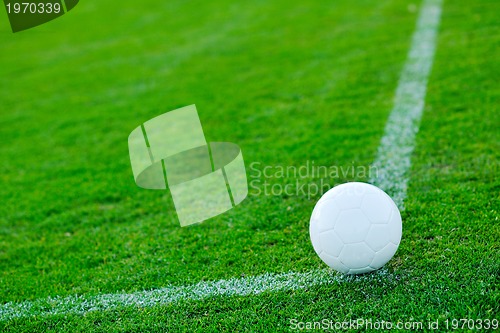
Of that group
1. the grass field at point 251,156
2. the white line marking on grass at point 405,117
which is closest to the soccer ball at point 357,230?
the grass field at point 251,156

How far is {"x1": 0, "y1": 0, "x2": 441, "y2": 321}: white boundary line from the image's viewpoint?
3.73 m

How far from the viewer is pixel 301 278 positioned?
3.76m

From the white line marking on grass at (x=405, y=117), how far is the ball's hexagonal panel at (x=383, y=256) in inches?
38.6

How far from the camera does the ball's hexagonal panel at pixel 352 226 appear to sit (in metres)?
3.44

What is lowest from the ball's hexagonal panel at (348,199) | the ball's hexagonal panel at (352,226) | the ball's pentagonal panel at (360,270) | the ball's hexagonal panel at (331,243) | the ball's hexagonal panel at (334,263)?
the ball's pentagonal panel at (360,270)

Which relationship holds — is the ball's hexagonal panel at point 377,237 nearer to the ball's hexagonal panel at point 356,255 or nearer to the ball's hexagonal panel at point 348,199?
the ball's hexagonal panel at point 356,255

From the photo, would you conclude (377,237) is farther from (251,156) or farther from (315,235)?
(251,156)

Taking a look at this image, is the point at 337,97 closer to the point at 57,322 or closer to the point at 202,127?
the point at 202,127

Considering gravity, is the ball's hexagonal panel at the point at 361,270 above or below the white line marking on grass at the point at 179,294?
above

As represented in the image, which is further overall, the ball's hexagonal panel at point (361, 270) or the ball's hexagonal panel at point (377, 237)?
the ball's hexagonal panel at point (361, 270)

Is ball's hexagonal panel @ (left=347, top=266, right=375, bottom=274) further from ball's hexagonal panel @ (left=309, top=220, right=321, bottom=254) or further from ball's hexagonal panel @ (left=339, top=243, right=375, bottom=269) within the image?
ball's hexagonal panel @ (left=309, top=220, right=321, bottom=254)

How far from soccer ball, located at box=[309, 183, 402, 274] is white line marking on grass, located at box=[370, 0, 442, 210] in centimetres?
102

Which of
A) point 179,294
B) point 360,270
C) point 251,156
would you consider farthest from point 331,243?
point 251,156

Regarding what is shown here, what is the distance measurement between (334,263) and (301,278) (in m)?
0.31
